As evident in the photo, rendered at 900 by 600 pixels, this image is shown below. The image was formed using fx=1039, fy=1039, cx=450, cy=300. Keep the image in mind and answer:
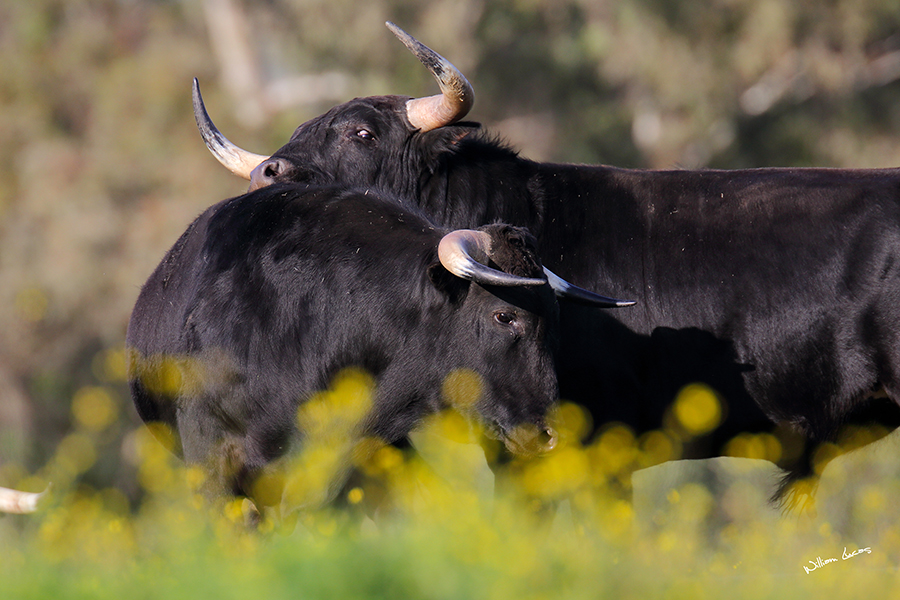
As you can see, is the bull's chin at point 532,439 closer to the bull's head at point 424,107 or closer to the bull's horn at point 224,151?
the bull's head at point 424,107

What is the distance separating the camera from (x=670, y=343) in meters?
4.89

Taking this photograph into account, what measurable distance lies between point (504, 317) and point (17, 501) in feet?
6.69

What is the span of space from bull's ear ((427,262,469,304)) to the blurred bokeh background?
1164 centimetres

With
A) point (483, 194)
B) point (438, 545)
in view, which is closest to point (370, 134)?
point (483, 194)

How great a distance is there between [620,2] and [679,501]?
1310cm

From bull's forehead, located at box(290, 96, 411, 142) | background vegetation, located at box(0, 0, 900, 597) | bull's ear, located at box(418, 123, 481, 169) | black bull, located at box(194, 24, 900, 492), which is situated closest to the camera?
black bull, located at box(194, 24, 900, 492)

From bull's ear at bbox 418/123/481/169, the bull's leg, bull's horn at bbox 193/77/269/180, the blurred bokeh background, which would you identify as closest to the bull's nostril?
the bull's leg

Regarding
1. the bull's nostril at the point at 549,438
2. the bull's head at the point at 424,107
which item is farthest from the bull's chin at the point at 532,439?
the bull's head at the point at 424,107

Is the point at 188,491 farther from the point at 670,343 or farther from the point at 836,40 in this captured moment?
the point at 836,40

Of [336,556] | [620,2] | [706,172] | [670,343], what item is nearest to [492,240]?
[670,343]

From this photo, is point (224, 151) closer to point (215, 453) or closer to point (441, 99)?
point (441, 99)

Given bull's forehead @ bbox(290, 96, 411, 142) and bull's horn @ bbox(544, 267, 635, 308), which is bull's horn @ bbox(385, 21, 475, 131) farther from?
bull's horn @ bbox(544, 267, 635, 308)

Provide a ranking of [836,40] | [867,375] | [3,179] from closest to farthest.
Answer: [867,375] < [836,40] < [3,179]

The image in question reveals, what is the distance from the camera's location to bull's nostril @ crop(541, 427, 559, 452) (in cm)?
418
